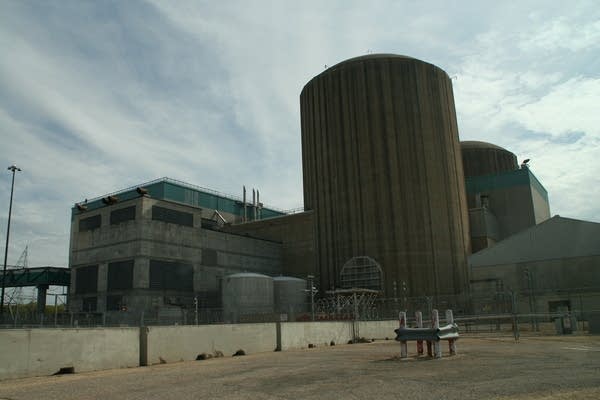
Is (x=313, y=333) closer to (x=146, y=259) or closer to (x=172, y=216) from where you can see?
(x=146, y=259)

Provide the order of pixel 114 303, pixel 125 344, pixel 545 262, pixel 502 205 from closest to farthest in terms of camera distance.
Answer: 1. pixel 125 344
2. pixel 545 262
3. pixel 114 303
4. pixel 502 205

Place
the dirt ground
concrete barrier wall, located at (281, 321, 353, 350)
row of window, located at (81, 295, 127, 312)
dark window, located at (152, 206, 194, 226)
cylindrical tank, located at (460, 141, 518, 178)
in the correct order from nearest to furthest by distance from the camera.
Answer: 1. the dirt ground
2. concrete barrier wall, located at (281, 321, 353, 350)
3. row of window, located at (81, 295, 127, 312)
4. dark window, located at (152, 206, 194, 226)
5. cylindrical tank, located at (460, 141, 518, 178)

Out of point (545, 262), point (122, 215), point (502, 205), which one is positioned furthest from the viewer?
point (502, 205)

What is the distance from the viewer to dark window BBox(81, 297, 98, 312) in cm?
6544

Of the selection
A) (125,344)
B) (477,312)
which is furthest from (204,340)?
(477,312)

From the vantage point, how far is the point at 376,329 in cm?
3872

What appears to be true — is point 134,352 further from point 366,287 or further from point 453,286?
point 453,286

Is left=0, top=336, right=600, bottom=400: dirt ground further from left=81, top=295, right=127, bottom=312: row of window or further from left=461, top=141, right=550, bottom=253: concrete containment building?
left=461, top=141, right=550, bottom=253: concrete containment building

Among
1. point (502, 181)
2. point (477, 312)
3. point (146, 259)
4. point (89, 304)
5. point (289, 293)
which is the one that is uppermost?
point (502, 181)

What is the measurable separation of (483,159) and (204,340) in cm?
8997

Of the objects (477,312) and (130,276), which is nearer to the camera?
(477,312)

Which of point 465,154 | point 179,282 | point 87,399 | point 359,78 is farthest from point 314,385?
point 465,154

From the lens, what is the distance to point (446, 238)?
71.5 metres

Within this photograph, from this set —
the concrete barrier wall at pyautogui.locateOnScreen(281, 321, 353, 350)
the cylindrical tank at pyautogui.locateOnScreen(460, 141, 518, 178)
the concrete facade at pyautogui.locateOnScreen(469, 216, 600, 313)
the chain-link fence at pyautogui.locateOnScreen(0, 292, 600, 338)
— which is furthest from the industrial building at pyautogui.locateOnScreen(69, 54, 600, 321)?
the concrete barrier wall at pyautogui.locateOnScreen(281, 321, 353, 350)
